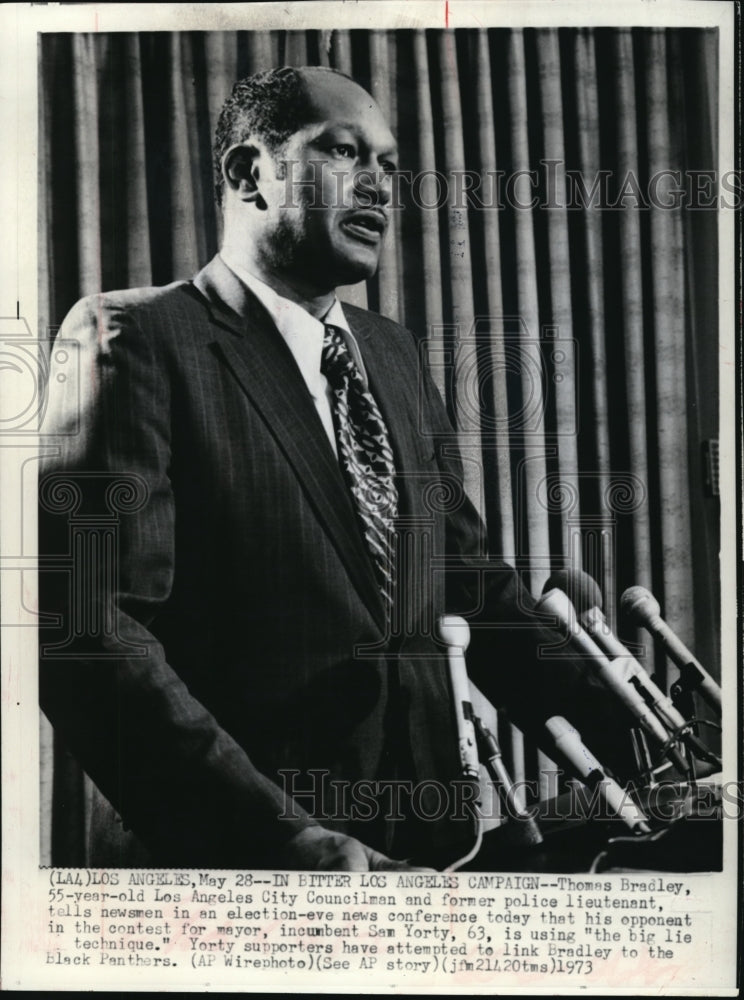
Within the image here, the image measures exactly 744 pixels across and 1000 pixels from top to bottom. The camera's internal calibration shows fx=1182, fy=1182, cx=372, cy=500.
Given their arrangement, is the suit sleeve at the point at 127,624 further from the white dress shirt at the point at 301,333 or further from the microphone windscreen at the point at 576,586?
the microphone windscreen at the point at 576,586

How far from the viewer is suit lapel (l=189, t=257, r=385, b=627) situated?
288 cm

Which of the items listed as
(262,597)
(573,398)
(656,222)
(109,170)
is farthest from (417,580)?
(109,170)

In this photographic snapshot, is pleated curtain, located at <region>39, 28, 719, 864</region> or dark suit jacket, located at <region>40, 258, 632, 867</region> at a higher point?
pleated curtain, located at <region>39, 28, 719, 864</region>

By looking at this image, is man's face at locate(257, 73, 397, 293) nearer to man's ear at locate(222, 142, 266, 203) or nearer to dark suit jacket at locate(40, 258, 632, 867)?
man's ear at locate(222, 142, 266, 203)

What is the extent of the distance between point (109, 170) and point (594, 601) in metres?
1.65

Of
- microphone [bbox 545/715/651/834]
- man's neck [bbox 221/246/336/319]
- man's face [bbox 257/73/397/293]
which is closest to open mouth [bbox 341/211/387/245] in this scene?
man's face [bbox 257/73/397/293]

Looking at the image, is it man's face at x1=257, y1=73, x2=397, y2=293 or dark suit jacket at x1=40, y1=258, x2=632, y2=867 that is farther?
man's face at x1=257, y1=73, x2=397, y2=293

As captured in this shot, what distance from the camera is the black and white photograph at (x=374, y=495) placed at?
2879 millimetres

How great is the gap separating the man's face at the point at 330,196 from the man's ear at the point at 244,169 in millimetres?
39

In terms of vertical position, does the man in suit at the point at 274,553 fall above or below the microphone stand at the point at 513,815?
above

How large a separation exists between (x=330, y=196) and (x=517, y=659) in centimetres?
A: 126

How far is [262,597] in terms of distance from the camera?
9.38ft

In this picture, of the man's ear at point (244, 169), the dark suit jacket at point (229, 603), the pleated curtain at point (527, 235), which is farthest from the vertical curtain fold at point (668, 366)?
the man's ear at point (244, 169)

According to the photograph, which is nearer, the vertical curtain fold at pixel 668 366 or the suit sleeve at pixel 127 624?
the suit sleeve at pixel 127 624
